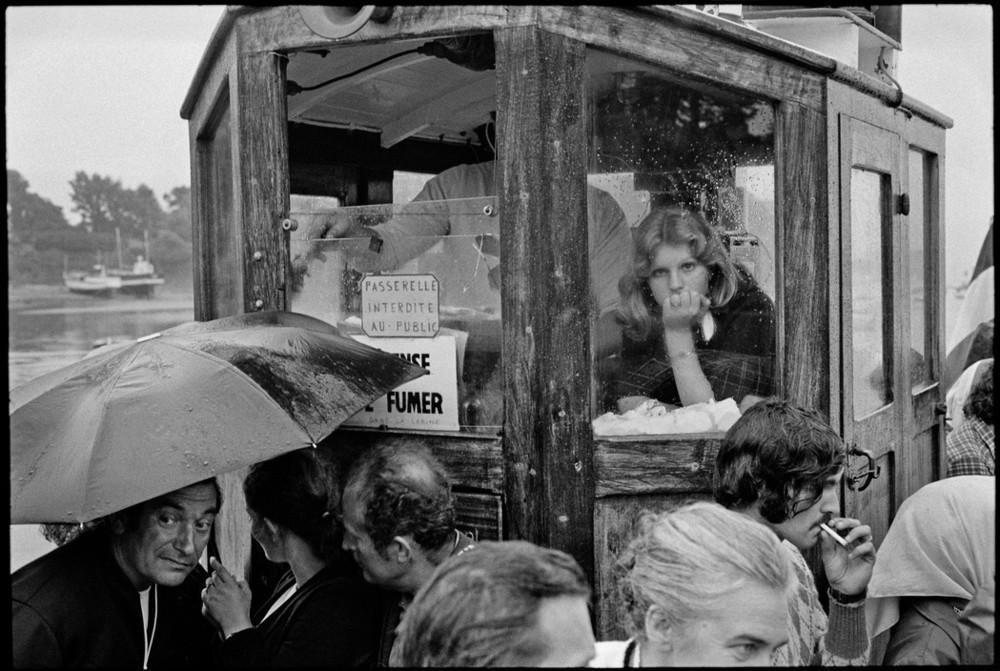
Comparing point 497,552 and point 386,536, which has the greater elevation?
point 497,552

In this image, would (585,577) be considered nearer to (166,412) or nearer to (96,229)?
(166,412)

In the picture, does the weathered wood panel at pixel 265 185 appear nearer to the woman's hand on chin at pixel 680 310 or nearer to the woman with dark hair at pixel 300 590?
the woman with dark hair at pixel 300 590

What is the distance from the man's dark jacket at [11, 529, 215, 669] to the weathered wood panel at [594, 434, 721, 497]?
1.20 m

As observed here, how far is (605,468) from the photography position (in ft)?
9.80

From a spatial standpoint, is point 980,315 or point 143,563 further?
point 980,315

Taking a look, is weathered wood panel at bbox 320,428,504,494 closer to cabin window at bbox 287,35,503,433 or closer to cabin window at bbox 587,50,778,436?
cabin window at bbox 287,35,503,433

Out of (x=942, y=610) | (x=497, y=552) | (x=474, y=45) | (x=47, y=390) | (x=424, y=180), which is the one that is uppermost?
(x=474, y=45)

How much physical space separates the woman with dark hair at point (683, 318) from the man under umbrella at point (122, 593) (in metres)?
1.24

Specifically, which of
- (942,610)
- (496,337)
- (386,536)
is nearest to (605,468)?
(496,337)

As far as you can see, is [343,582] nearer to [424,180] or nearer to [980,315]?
[424,180]

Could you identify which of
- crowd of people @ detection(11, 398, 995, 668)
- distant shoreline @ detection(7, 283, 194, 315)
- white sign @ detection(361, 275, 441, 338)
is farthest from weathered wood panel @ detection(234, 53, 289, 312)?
distant shoreline @ detection(7, 283, 194, 315)

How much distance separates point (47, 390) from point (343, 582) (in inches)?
32.7

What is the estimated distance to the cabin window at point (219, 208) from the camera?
382 centimetres

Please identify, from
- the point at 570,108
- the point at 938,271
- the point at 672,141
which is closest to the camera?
the point at 570,108
